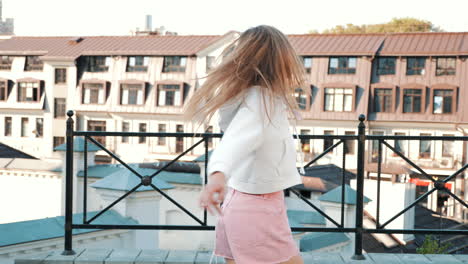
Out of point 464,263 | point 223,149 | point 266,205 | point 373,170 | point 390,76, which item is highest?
point 390,76

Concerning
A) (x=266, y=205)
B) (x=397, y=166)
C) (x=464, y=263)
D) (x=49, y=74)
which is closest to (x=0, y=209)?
(x=464, y=263)

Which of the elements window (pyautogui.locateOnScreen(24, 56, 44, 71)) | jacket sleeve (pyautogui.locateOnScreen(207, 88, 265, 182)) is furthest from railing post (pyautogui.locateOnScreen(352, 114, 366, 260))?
window (pyautogui.locateOnScreen(24, 56, 44, 71))

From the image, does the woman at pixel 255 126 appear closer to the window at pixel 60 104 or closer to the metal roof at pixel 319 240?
the metal roof at pixel 319 240

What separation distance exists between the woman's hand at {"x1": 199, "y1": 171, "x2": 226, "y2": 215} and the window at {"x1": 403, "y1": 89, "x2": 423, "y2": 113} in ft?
126

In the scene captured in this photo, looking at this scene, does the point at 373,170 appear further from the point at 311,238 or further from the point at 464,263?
the point at 464,263

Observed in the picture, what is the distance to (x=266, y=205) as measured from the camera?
2303mm

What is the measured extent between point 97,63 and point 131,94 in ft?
12.4

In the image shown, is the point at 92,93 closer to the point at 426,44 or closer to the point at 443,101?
the point at 426,44

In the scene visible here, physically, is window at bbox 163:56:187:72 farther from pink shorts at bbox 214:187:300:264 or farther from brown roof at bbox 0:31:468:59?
pink shorts at bbox 214:187:300:264

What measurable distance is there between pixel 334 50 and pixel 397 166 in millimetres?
9642

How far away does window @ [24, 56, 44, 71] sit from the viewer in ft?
151

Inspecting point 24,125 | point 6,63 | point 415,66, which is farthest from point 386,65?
point 6,63

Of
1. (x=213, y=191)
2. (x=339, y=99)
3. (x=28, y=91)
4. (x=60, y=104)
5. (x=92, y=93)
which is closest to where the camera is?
(x=213, y=191)

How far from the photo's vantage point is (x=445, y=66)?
37.5 meters
